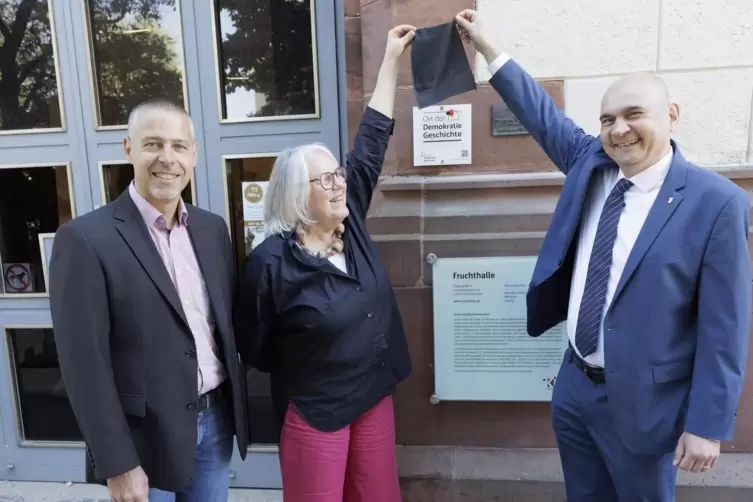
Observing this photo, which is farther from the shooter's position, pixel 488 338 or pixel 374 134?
pixel 488 338

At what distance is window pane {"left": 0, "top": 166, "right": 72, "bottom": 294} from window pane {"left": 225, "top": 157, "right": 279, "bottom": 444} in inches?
36.3

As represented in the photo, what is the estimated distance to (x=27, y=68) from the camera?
273 cm

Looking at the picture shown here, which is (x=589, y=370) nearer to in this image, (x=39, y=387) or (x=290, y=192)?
(x=290, y=192)

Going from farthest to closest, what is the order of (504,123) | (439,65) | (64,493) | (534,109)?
(64,493) → (504,123) → (439,65) → (534,109)

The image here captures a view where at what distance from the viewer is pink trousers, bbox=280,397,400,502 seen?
5.70ft

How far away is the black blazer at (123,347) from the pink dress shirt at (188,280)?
1.9 inches

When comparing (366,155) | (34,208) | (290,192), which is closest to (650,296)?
(366,155)

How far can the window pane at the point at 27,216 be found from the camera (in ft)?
9.16

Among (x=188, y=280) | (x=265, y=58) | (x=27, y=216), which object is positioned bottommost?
(x=188, y=280)

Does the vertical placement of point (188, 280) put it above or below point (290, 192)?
below

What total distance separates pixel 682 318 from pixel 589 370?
0.31 metres

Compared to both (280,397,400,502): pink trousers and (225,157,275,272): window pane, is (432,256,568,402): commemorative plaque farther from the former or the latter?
(225,157,275,272): window pane

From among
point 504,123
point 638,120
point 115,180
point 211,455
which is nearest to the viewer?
point 638,120

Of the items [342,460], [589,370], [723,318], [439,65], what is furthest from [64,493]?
[723,318]
